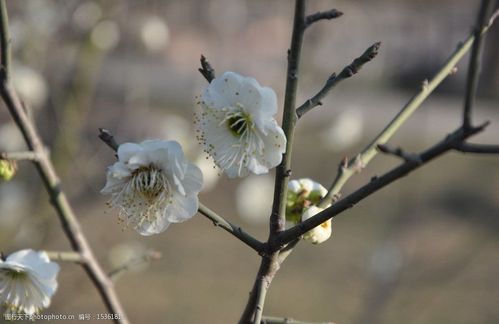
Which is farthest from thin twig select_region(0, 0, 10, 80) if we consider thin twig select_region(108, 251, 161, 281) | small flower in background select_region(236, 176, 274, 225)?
small flower in background select_region(236, 176, 274, 225)

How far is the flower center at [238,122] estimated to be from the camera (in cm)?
90

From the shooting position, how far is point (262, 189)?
326cm

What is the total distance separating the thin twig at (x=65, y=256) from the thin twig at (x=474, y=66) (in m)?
0.60

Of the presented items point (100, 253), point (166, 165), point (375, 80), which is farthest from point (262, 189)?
point (375, 80)

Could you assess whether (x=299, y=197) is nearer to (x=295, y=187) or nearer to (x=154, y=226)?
(x=295, y=187)

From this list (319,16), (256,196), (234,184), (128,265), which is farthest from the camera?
(234,184)

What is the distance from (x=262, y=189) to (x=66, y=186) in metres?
0.98

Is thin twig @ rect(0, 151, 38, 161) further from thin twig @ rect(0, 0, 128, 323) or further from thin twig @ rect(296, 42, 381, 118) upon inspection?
thin twig @ rect(296, 42, 381, 118)

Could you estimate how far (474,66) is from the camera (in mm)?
719

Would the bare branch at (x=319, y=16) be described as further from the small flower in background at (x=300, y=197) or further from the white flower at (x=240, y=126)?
the small flower in background at (x=300, y=197)

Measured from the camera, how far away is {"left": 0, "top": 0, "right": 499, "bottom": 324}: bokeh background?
2.67 m

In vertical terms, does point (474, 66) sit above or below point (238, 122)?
below

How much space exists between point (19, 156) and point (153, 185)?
0.75 ft

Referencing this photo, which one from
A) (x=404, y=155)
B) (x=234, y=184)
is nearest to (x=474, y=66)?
(x=404, y=155)
